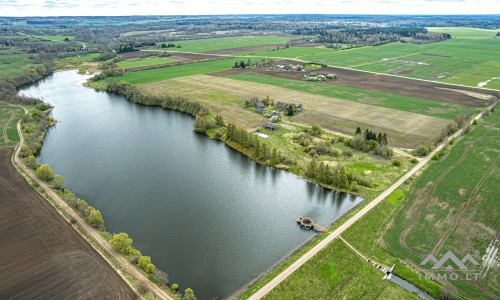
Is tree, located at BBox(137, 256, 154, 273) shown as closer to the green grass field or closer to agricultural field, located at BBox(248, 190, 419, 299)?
agricultural field, located at BBox(248, 190, 419, 299)

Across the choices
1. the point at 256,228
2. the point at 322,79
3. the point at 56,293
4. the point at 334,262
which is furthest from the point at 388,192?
the point at 322,79

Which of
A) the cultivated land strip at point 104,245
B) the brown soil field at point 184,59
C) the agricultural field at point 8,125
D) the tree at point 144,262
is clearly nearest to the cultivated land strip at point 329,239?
the cultivated land strip at point 104,245

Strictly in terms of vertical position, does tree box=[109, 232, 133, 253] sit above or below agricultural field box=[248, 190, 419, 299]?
above

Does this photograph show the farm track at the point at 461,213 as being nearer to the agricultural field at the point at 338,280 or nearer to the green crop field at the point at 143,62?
the agricultural field at the point at 338,280

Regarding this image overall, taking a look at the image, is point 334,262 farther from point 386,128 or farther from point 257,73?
point 257,73

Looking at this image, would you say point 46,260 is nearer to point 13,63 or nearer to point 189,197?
point 189,197

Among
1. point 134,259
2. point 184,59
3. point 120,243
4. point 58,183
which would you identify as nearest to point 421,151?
point 134,259

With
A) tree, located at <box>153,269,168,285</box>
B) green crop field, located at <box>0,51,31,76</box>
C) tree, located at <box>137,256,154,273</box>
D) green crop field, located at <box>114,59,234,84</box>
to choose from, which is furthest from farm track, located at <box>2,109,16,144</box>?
green crop field, located at <box>0,51,31,76</box>
